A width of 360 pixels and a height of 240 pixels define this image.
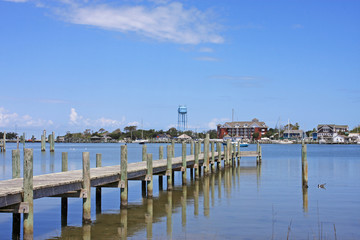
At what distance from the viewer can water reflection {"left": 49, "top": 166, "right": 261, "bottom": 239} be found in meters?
15.0

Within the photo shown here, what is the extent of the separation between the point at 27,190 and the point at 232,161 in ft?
106

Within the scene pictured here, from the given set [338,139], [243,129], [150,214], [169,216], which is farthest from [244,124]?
[169,216]

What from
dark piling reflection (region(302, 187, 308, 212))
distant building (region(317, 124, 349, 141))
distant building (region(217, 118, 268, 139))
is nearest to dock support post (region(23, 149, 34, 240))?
dark piling reflection (region(302, 187, 308, 212))

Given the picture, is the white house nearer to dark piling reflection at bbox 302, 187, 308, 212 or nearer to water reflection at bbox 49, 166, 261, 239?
water reflection at bbox 49, 166, 261, 239

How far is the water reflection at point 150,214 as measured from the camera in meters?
15.0

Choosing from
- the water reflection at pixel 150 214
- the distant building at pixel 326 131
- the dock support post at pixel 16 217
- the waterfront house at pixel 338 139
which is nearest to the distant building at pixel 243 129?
the distant building at pixel 326 131

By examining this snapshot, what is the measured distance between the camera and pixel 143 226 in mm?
15961

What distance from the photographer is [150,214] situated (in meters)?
18.2

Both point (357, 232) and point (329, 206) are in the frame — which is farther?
point (329, 206)

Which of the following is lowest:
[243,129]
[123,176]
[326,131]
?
[123,176]

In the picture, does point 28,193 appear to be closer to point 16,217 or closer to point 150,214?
point 16,217

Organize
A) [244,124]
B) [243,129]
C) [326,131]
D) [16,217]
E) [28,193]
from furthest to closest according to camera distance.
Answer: [243,129], [244,124], [326,131], [16,217], [28,193]

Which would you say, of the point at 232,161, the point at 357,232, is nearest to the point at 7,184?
the point at 357,232

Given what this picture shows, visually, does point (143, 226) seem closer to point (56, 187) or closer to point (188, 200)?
point (56, 187)
